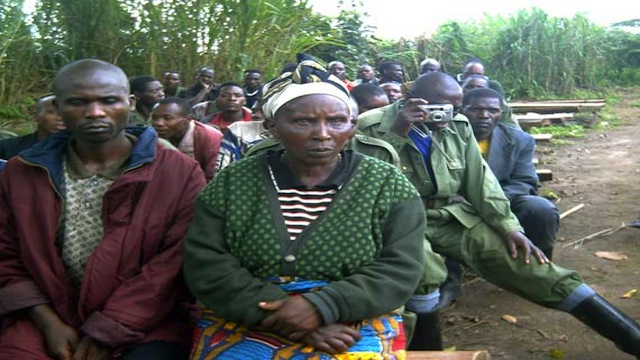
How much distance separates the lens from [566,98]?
555 inches

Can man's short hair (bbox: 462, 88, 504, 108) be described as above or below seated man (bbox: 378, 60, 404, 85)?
above

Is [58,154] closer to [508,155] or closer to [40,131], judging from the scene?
[40,131]

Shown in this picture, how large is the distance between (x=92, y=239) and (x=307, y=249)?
0.85 metres

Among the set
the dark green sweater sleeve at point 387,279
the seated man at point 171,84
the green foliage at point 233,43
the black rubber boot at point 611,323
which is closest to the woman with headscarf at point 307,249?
the dark green sweater sleeve at point 387,279

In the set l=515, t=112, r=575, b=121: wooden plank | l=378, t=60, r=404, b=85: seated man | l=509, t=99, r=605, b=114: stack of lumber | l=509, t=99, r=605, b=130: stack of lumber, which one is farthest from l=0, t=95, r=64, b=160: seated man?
l=509, t=99, r=605, b=114: stack of lumber

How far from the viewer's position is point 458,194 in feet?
12.2

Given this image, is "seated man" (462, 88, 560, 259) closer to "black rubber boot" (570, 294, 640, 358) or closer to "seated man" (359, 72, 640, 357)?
"seated man" (359, 72, 640, 357)

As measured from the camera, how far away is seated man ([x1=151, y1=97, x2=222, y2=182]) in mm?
4656

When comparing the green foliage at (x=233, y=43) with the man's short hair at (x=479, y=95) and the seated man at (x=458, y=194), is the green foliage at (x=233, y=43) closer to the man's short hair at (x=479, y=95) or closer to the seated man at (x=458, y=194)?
the man's short hair at (x=479, y=95)

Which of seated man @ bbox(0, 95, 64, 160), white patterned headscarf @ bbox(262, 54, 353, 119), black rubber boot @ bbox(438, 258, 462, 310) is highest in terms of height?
white patterned headscarf @ bbox(262, 54, 353, 119)

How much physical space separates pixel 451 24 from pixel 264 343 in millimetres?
14360

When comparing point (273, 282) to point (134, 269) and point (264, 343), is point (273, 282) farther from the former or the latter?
point (134, 269)

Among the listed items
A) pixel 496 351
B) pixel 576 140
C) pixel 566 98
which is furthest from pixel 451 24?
pixel 496 351

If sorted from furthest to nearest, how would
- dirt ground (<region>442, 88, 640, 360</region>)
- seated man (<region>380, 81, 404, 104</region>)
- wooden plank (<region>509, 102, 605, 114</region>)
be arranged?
wooden plank (<region>509, 102, 605, 114</region>) → seated man (<region>380, 81, 404, 104</region>) → dirt ground (<region>442, 88, 640, 360</region>)
